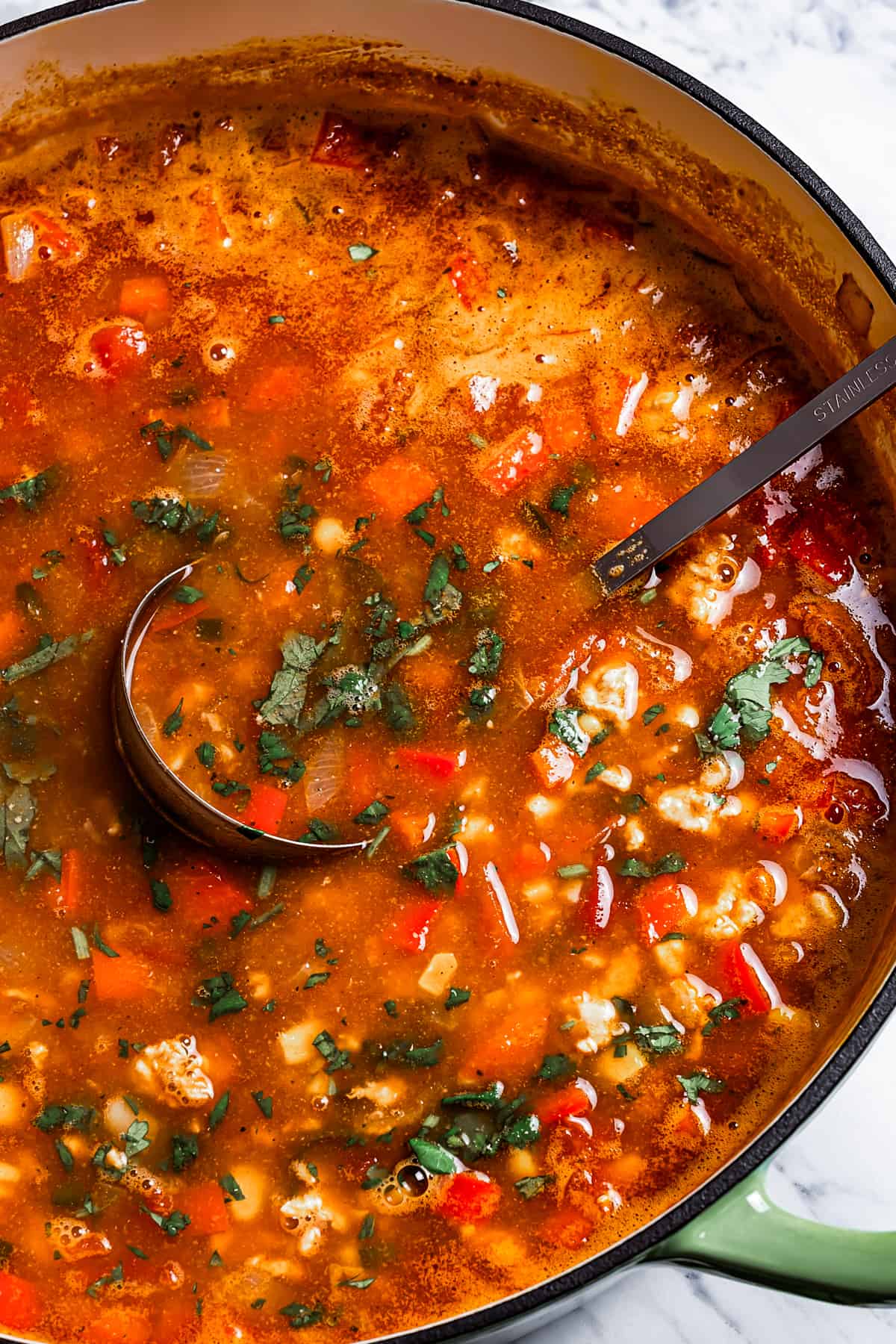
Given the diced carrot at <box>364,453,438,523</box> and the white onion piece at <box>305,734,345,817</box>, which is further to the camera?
the diced carrot at <box>364,453,438,523</box>

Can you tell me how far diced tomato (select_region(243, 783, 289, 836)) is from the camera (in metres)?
2.87

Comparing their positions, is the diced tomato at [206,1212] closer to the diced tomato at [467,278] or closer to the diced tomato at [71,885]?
the diced tomato at [71,885]

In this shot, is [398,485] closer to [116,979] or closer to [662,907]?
[662,907]

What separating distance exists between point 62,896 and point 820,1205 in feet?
6.39

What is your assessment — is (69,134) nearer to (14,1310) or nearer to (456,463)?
(456,463)

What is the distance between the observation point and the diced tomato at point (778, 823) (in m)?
2.93

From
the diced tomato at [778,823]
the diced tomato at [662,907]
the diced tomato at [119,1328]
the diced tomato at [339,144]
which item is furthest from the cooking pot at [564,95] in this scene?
the diced tomato at [119,1328]

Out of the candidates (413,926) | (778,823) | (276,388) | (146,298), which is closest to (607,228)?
(276,388)

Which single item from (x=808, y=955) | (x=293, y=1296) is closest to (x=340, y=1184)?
(x=293, y=1296)

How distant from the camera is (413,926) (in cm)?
285

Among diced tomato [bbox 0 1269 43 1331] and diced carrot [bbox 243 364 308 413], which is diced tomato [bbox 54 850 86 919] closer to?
diced tomato [bbox 0 1269 43 1331]

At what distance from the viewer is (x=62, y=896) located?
2840 mm

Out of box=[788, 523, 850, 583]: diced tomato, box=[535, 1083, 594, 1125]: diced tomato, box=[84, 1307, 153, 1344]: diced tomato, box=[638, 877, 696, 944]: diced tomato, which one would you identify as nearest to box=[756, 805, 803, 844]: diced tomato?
box=[638, 877, 696, 944]: diced tomato

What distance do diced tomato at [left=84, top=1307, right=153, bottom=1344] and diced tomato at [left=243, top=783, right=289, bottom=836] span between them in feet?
3.52
